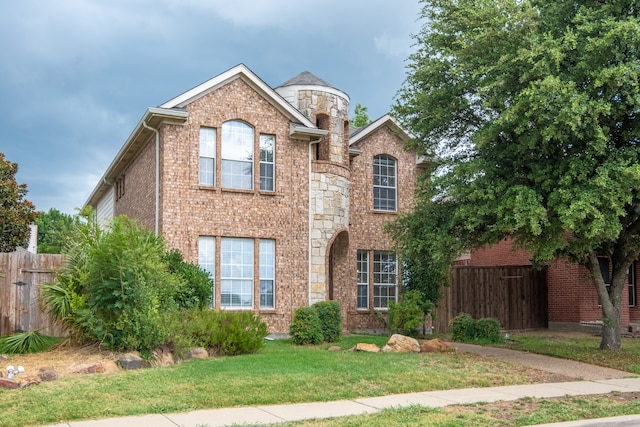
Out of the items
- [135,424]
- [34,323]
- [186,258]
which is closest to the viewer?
[135,424]

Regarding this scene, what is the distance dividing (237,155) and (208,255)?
3176 mm

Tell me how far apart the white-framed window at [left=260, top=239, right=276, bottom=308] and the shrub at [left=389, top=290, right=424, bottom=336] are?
401 centimetres

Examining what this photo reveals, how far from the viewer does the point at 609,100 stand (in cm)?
1487

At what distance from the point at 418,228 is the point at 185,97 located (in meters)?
7.78

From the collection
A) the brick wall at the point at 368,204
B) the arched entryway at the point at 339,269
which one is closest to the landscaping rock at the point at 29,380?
the arched entryway at the point at 339,269

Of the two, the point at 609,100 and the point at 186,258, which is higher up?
the point at 609,100

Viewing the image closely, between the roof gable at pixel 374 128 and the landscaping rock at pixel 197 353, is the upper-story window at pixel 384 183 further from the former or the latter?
the landscaping rock at pixel 197 353

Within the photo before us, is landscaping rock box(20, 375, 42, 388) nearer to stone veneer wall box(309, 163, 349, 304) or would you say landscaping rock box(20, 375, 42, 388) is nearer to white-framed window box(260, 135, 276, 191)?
white-framed window box(260, 135, 276, 191)

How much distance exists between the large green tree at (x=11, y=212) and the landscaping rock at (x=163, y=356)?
18.6 metres

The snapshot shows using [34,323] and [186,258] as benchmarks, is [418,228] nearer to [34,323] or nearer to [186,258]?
[186,258]

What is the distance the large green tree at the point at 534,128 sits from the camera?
1418cm

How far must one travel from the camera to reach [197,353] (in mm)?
14250

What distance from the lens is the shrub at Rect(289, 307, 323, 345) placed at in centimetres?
1783

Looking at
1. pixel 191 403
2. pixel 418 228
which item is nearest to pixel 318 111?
pixel 418 228
